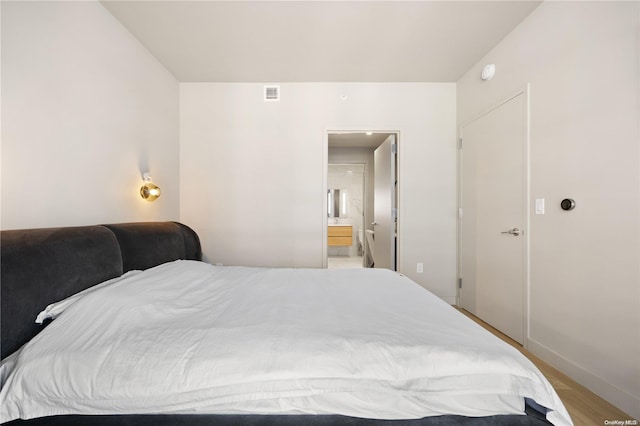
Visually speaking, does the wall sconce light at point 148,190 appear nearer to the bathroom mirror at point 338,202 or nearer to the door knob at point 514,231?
the door knob at point 514,231

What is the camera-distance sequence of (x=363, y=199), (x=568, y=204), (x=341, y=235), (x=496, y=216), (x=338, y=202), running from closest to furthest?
(x=568, y=204) < (x=496, y=216) < (x=363, y=199) < (x=341, y=235) < (x=338, y=202)

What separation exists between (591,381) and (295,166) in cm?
296

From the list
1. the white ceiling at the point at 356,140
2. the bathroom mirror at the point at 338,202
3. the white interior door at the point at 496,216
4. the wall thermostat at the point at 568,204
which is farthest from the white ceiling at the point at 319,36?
the bathroom mirror at the point at 338,202

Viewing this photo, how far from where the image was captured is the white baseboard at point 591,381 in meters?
1.32

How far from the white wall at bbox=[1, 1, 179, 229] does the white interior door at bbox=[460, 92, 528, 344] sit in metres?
3.31

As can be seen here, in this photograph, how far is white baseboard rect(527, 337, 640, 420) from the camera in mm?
1315

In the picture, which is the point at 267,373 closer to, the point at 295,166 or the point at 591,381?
the point at 591,381

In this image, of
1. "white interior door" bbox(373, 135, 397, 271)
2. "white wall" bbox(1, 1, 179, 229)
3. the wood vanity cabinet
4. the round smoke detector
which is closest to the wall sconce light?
"white wall" bbox(1, 1, 179, 229)

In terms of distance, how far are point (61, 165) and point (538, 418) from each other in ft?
8.55

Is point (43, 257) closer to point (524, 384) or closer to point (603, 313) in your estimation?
point (524, 384)

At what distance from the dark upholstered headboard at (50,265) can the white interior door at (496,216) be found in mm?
2939

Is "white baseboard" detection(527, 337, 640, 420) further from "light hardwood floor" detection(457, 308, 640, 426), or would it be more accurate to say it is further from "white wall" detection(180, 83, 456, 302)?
"white wall" detection(180, 83, 456, 302)

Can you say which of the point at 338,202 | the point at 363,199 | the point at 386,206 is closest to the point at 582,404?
the point at 386,206

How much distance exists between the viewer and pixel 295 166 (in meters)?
2.91
